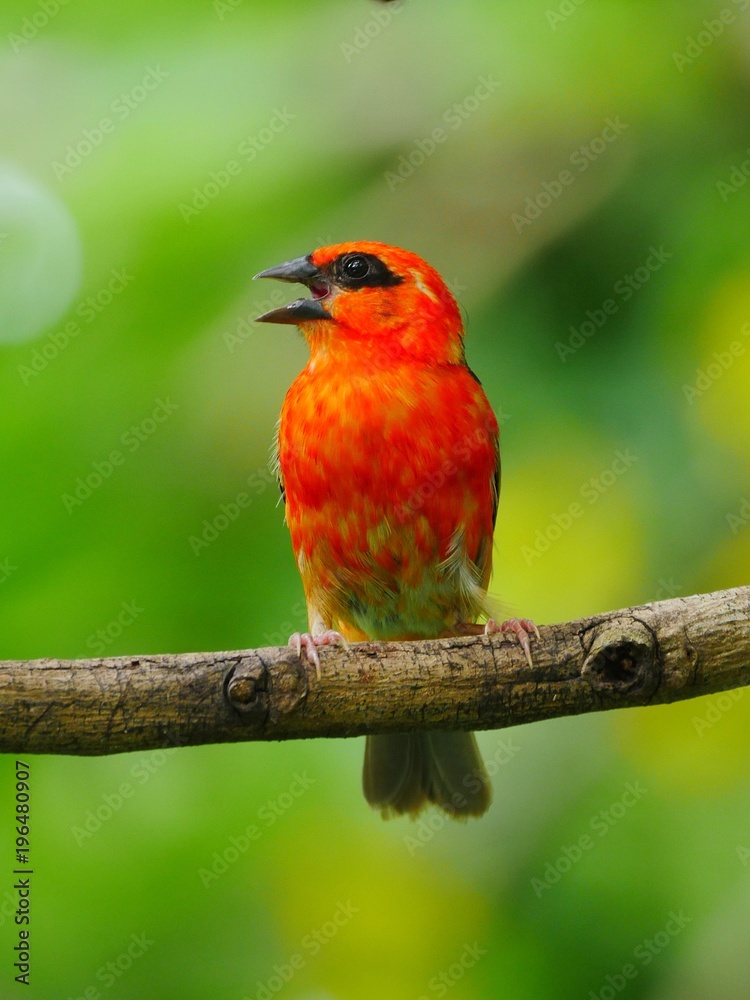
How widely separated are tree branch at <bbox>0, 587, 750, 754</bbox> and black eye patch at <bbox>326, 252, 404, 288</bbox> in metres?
1.73

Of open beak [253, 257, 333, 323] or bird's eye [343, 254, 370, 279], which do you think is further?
bird's eye [343, 254, 370, 279]

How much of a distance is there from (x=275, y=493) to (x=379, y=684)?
1.53 metres

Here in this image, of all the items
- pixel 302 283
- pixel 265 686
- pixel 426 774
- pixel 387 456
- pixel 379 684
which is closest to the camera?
pixel 265 686

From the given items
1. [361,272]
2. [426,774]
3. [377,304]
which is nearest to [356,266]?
[361,272]

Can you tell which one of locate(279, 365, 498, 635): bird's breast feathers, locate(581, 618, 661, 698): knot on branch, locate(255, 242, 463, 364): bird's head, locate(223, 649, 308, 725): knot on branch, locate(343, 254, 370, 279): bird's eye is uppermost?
locate(343, 254, 370, 279): bird's eye

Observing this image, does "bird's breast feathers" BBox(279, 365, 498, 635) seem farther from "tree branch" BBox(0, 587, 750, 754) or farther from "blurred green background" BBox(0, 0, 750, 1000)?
"tree branch" BBox(0, 587, 750, 754)

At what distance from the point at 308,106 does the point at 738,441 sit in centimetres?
213

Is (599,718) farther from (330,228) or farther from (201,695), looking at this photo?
(330,228)

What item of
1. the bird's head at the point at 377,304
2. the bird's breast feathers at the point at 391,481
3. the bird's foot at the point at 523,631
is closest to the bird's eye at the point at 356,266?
the bird's head at the point at 377,304

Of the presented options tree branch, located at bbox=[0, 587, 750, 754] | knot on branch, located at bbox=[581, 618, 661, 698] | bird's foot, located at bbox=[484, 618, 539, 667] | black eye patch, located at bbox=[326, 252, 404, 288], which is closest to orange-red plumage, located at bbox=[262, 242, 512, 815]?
black eye patch, located at bbox=[326, 252, 404, 288]

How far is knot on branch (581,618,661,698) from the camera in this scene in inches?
128

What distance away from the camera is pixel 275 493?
4703mm

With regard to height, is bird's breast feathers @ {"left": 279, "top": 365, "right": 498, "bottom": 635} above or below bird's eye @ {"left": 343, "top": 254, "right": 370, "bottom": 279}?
below

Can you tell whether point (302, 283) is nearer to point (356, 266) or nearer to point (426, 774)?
point (356, 266)
